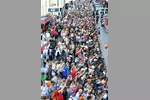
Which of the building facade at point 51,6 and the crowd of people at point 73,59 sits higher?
the building facade at point 51,6

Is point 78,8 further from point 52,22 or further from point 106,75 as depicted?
point 106,75

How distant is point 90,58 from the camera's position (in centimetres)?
832

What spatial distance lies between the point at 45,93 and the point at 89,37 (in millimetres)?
1669

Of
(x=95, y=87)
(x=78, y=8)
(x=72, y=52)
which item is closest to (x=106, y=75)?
(x=95, y=87)

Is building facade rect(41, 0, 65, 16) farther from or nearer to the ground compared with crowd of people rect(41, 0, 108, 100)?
farther from the ground

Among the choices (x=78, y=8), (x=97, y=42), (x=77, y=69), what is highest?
(x=78, y=8)

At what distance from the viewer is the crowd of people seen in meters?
8.19

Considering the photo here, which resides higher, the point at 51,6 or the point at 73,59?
the point at 51,6

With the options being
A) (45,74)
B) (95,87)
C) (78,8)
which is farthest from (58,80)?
(78,8)

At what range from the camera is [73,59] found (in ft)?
27.4

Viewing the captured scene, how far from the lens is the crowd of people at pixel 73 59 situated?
26.9 feet

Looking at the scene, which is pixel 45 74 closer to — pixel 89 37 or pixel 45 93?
pixel 45 93

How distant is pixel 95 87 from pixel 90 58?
69cm

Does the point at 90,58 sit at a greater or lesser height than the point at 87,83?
greater
